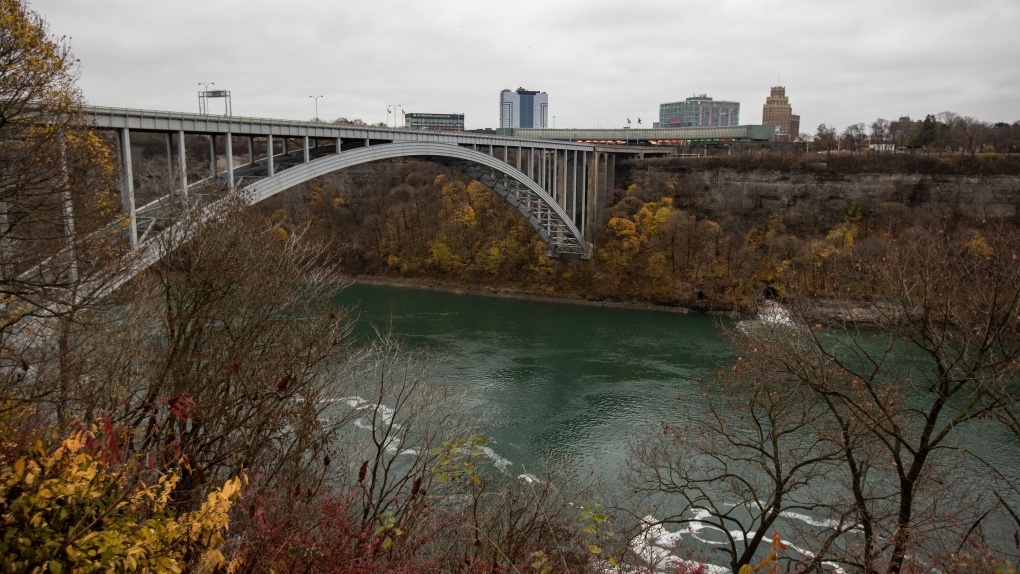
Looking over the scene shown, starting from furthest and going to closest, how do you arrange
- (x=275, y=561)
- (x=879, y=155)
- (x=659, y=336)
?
(x=879, y=155) → (x=659, y=336) → (x=275, y=561)

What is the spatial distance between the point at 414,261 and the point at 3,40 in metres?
28.4

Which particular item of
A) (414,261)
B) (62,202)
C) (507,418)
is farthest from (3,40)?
(414,261)

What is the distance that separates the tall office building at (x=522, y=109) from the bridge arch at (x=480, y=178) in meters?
55.2

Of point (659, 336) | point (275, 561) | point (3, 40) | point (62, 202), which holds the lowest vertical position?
point (659, 336)

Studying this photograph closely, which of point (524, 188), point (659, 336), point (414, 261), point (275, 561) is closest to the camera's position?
point (275, 561)

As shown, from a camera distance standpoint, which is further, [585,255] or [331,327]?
[585,255]

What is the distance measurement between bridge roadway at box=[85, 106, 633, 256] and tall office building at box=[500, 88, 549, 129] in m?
50.9

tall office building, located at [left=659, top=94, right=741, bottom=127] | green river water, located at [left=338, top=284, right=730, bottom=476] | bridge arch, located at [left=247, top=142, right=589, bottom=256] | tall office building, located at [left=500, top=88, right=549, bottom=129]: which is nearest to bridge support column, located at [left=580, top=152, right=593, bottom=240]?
bridge arch, located at [left=247, top=142, right=589, bottom=256]

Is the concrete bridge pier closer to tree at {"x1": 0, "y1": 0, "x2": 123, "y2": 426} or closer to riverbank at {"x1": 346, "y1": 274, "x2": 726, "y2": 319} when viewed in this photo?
riverbank at {"x1": 346, "y1": 274, "x2": 726, "y2": 319}

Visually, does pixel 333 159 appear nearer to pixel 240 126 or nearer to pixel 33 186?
pixel 240 126

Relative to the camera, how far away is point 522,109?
83625 millimetres

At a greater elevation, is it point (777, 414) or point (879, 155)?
point (879, 155)

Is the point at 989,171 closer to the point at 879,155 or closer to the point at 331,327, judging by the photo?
the point at 879,155

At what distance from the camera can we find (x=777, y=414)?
285 inches
